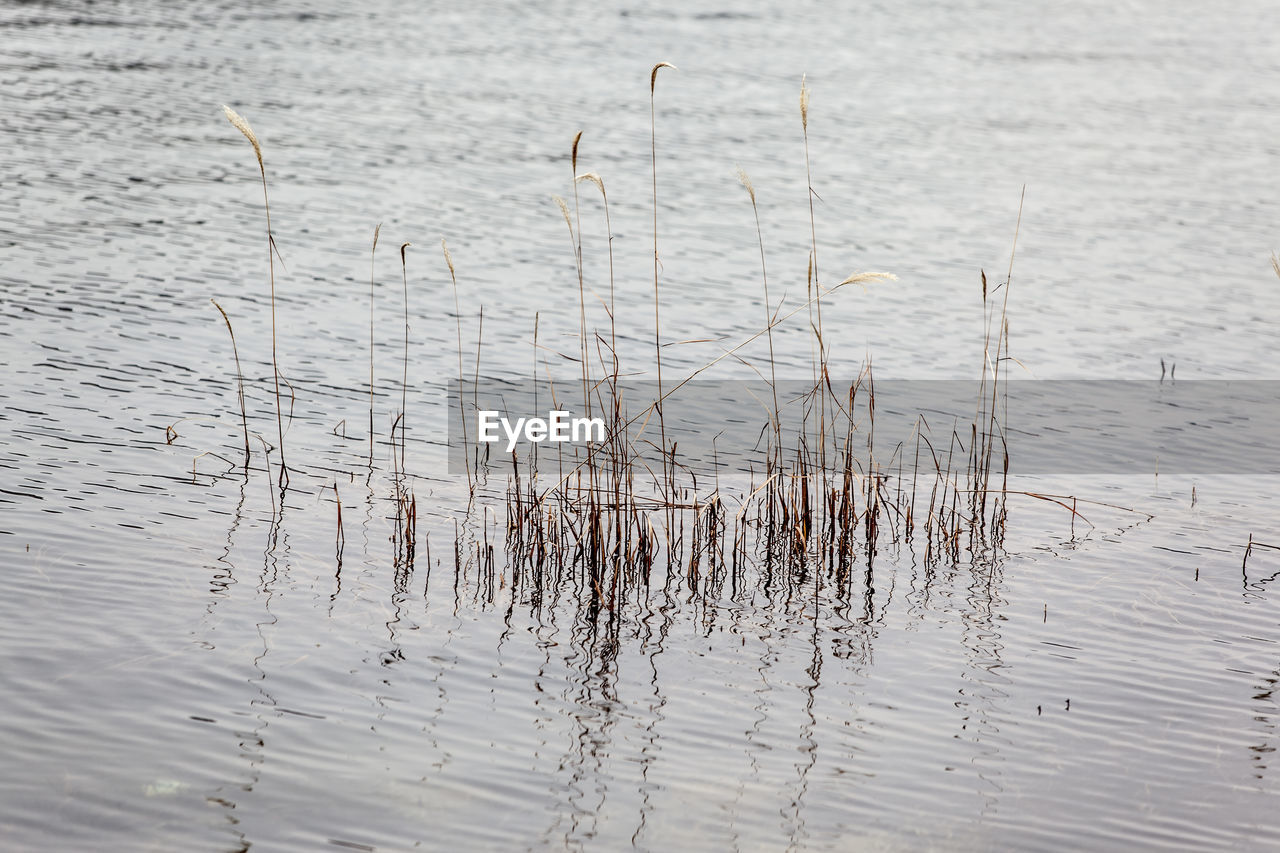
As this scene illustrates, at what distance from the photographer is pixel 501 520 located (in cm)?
1065

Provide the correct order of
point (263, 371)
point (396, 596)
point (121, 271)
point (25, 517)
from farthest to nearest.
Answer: point (121, 271)
point (263, 371)
point (25, 517)
point (396, 596)

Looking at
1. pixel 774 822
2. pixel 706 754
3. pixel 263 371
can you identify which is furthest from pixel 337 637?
pixel 263 371

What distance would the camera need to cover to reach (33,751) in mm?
6805

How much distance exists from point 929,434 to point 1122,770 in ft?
22.8

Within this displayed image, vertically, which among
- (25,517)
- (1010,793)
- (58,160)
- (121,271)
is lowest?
(1010,793)

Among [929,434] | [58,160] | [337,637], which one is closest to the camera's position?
[337,637]

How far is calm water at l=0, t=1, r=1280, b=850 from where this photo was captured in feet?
22.3

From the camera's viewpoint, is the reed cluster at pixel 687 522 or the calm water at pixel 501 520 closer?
the calm water at pixel 501 520

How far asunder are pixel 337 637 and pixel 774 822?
123 inches

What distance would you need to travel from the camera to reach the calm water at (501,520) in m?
6.80

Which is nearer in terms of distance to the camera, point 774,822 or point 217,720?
point 774,822

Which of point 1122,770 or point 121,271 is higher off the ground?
point 121,271

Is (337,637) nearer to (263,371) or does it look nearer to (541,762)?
(541,762)

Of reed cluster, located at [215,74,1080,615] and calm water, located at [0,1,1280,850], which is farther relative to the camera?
reed cluster, located at [215,74,1080,615]
